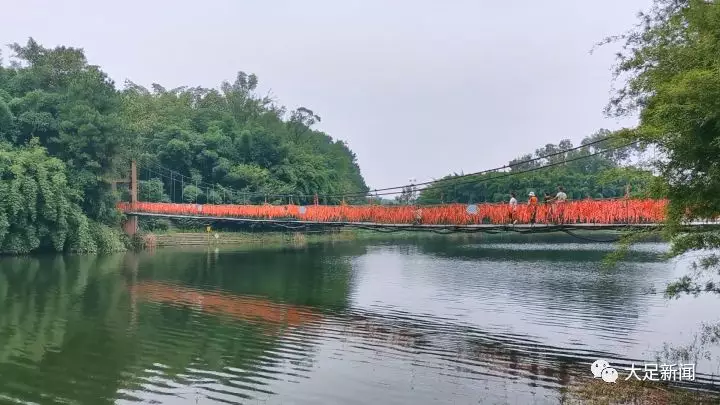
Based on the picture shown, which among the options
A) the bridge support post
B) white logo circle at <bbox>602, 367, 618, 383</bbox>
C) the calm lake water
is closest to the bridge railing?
the calm lake water

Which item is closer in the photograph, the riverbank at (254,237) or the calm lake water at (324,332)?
the calm lake water at (324,332)

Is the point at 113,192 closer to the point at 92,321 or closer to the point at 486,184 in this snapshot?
the point at 92,321

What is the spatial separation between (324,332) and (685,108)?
28.5 feet

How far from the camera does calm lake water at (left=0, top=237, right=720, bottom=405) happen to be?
9008 millimetres

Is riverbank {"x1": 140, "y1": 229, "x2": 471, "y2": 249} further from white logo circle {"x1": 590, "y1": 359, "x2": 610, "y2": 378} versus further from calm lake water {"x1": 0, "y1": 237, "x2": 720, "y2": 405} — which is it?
white logo circle {"x1": 590, "y1": 359, "x2": 610, "y2": 378}

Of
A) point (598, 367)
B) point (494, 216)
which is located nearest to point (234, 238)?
point (494, 216)

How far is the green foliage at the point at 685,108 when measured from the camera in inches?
260

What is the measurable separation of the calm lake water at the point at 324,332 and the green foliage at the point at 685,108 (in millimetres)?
2892

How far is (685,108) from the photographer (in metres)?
6.58

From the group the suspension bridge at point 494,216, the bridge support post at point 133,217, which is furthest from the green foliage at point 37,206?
the suspension bridge at point 494,216

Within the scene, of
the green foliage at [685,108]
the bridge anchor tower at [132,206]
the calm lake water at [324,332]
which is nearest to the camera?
the green foliage at [685,108]

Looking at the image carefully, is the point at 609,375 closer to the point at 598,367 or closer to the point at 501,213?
the point at 598,367

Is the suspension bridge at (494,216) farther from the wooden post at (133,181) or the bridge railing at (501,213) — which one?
the wooden post at (133,181)

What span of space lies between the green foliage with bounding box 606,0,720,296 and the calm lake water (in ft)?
9.49
